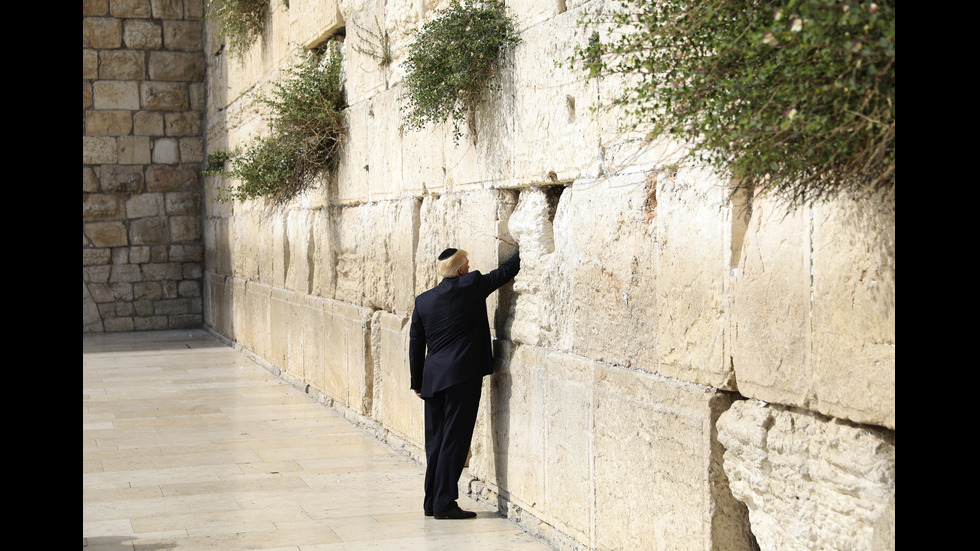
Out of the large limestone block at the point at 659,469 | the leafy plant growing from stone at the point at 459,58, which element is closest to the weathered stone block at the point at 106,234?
the leafy plant growing from stone at the point at 459,58

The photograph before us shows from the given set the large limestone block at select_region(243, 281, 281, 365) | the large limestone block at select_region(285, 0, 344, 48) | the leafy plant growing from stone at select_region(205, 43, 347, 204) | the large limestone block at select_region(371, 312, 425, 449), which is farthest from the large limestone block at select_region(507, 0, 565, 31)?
the large limestone block at select_region(243, 281, 281, 365)

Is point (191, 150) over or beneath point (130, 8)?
beneath

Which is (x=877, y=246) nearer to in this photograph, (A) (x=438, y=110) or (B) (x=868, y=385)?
(B) (x=868, y=385)

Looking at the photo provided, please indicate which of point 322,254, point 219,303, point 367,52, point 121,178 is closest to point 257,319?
point 219,303

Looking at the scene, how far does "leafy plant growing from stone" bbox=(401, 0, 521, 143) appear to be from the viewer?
18.1 feet

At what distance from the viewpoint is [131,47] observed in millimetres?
16562

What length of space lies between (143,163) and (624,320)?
13935mm

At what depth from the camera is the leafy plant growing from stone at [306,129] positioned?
8.91 meters

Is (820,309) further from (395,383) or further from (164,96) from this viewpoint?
(164,96)

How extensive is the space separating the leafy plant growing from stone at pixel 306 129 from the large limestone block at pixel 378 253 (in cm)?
62

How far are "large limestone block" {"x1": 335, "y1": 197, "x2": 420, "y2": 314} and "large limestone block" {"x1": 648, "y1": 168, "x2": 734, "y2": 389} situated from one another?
3258mm

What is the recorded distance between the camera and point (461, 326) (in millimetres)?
5559

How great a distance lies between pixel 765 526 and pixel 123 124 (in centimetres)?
1507

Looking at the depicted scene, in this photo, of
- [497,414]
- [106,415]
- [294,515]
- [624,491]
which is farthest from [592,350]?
[106,415]
